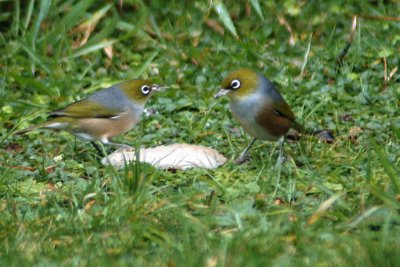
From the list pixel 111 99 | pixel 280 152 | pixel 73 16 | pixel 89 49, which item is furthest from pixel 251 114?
pixel 73 16

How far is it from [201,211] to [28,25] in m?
4.78

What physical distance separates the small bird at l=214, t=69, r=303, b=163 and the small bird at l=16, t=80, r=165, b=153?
95 centimetres

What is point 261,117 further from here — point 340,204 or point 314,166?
point 340,204

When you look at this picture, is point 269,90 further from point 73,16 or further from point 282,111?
point 73,16

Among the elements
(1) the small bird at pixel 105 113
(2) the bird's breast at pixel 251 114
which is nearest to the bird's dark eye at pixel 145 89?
(1) the small bird at pixel 105 113

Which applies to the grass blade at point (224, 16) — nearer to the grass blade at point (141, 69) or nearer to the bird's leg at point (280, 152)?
the grass blade at point (141, 69)

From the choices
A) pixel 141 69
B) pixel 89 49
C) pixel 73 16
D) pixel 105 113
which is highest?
pixel 73 16

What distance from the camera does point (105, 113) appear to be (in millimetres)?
9180

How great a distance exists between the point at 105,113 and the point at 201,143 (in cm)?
87

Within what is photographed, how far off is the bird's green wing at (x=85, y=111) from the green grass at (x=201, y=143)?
0.28m

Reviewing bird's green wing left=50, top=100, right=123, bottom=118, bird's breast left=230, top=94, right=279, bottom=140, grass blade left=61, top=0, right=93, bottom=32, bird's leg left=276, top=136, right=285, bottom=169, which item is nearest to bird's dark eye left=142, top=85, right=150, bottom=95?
bird's green wing left=50, top=100, right=123, bottom=118

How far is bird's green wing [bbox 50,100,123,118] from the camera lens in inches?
352

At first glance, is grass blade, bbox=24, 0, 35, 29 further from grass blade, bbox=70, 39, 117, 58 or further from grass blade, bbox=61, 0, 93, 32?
grass blade, bbox=70, 39, 117, 58

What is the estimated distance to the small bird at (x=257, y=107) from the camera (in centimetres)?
839
